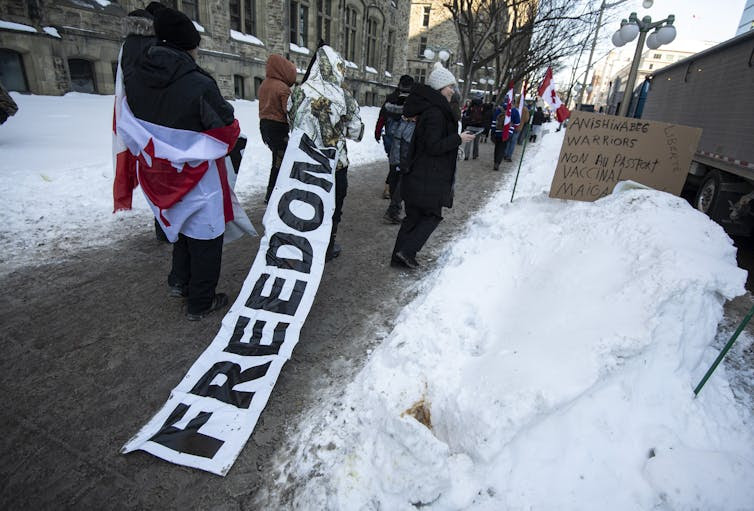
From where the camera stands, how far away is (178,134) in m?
2.67

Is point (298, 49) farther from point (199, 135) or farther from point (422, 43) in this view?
point (422, 43)

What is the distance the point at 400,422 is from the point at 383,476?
249 mm

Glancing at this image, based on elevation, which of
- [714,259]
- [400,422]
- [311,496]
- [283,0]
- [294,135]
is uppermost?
[283,0]

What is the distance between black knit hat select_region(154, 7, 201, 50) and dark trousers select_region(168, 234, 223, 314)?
4.54ft

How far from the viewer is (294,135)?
3441 millimetres

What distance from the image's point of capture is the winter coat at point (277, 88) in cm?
486

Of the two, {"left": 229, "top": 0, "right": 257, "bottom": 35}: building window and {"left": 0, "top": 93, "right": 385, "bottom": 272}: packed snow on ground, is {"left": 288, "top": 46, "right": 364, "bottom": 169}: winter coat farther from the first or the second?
{"left": 229, "top": 0, "right": 257, "bottom": 35}: building window

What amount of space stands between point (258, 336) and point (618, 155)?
4649mm

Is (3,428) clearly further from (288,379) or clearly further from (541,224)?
(541,224)

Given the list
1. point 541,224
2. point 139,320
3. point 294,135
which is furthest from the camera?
point 541,224

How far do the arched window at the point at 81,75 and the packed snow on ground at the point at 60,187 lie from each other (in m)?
3.25

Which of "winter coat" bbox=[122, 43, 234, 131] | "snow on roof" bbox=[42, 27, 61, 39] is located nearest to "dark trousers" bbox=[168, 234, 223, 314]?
"winter coat" bbox=[122, 43, 234, 131]

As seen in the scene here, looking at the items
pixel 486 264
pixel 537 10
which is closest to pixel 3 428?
pixel 486 264

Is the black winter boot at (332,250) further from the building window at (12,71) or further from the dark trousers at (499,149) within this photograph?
the building window at (12,71)
